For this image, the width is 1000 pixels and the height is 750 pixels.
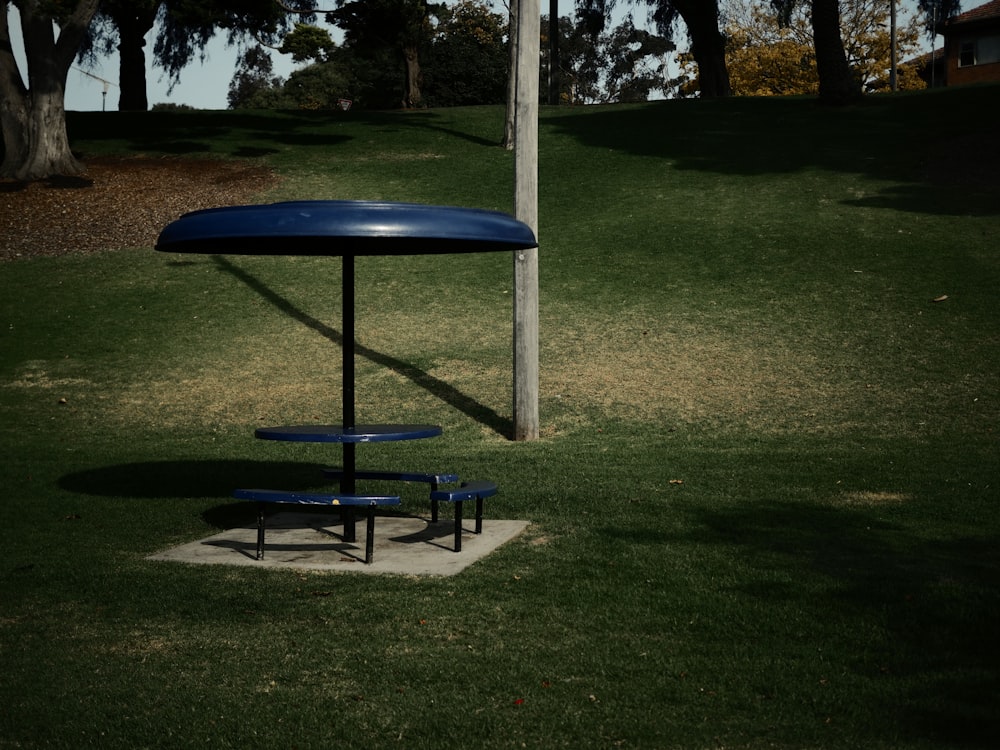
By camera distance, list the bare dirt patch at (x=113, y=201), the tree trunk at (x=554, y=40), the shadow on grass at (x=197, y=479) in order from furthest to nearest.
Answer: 1. the tree trunk at (x=554, y=40)
2. the bare dirt patch at (x=113, y=201)
3. the shadow on grass at (x=197, y=479)

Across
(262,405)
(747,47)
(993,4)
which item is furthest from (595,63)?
(262,405)

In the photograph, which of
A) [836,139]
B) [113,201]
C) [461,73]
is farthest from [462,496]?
[461,73]

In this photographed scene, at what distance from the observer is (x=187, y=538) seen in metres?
8.62

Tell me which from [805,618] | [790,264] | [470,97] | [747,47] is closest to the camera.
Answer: [805,618]

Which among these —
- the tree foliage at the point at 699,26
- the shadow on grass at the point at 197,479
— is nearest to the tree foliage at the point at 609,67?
the tree foliage at the point at 699,26

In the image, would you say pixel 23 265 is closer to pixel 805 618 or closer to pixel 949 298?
pixel 949 298

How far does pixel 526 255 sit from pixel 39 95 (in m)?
18.2

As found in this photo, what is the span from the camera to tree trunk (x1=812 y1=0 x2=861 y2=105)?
98.0 feet

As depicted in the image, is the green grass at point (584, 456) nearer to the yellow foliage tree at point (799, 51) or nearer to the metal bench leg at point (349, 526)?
the metal bench leg at point (349, 526)

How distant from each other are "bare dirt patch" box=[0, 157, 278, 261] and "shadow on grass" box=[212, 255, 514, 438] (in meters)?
4.39

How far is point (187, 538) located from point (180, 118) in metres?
31.0

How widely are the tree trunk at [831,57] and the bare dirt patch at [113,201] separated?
15.0 meters

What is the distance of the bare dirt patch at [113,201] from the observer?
77.3 ft

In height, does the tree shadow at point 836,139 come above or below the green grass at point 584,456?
above
